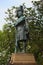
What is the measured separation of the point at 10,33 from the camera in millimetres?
25766

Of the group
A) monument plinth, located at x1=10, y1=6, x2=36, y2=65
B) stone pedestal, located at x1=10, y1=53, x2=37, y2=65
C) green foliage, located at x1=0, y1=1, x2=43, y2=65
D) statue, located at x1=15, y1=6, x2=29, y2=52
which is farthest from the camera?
green foliage, located at x1=0, y1=1, x2=43, y2=65

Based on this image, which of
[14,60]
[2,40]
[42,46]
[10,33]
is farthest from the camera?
[2,40]

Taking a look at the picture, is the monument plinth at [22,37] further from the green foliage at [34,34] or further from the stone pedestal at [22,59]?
the green foliage at [34,34]

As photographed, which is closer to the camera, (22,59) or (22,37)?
(22,59)

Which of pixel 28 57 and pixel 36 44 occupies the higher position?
pixel 28 57

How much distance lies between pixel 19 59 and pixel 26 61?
0.26m

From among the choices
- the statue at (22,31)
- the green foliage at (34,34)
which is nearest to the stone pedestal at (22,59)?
the statue at (22,31)

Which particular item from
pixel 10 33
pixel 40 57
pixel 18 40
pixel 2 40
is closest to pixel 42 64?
pixel 40 57

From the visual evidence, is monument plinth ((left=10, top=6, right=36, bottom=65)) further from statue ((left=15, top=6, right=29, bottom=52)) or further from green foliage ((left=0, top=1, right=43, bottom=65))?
green foliage ((left=0, top=1, right=43, bottom=65))

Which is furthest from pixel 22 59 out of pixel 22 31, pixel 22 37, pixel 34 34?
pixel 34 34

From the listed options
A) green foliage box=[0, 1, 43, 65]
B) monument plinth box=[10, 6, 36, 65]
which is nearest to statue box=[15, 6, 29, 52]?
monument plinth box=[10, 6, 36, 65]

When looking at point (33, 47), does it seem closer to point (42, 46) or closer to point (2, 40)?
point (42, 46)

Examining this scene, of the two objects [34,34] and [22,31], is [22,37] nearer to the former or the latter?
[22,31]

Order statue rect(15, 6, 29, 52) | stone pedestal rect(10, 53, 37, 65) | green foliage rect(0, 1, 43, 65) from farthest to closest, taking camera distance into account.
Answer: green foliage rect(0, 1, 43, 65), statue rect(15, 6, 29, 52), stone pedestal rect(10, 53, 37, 65)
